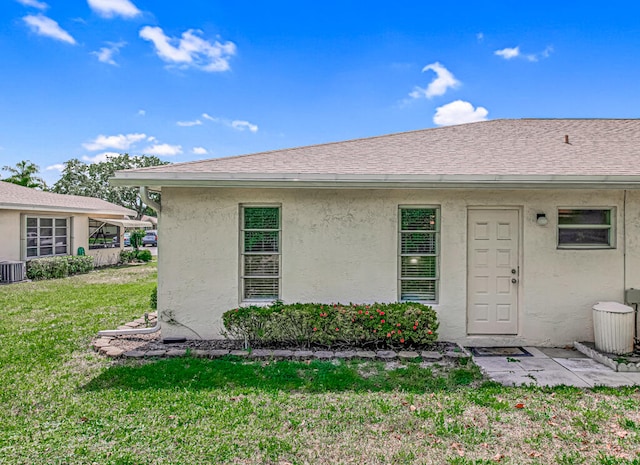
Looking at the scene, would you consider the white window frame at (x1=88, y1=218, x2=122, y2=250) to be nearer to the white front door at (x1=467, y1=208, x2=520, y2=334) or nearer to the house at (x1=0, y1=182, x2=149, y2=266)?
A: the house at (x1=0, y1=182, x2=149, y2=266)

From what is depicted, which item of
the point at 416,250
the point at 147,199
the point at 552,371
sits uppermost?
the point at 147,199

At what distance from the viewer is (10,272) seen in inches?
500

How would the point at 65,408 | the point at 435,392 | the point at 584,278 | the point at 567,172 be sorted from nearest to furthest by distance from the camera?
1. the point at 65,408
2. the point at 435,392
3. the point at 567,172
4. the point at 584,278

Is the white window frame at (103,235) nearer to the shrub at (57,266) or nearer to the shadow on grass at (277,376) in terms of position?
the shrub at (57,266)

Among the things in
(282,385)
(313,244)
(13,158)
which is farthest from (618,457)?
(13,158)

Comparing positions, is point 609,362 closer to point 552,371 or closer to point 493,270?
point 552,371

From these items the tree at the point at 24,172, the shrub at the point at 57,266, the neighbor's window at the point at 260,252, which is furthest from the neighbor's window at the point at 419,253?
the tree at the point at 24,172

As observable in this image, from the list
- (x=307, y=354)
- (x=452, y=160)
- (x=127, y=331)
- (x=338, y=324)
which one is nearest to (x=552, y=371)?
(x=338, y=324)

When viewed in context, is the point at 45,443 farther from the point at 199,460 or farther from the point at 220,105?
the point at 220,105

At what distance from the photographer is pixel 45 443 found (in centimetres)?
296

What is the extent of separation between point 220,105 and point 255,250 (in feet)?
47.2

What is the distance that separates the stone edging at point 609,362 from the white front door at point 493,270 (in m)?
0.93

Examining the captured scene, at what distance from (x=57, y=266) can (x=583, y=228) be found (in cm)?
1708

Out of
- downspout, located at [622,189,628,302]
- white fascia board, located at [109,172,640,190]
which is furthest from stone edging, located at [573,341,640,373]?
white fascia board, located at [109,172,640,190]
